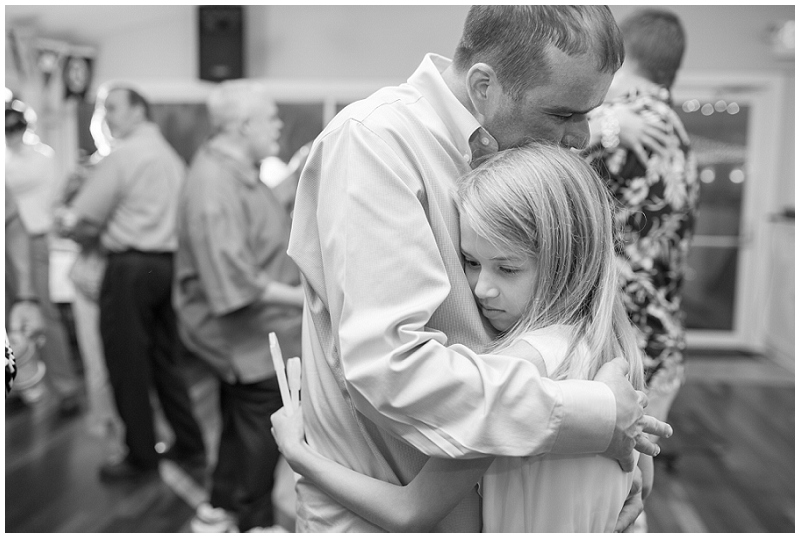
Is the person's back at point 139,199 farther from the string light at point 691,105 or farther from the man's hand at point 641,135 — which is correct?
the string light at point 691,105

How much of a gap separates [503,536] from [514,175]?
1.41ft

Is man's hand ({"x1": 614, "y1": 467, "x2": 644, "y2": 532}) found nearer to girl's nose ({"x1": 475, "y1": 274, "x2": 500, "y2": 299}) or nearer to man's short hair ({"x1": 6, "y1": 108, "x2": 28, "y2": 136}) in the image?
girl's nose ({"x1": 475, "y1": 274, "x2": 500, "y2": 299})

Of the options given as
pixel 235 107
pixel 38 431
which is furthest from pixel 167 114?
pixel 235 107

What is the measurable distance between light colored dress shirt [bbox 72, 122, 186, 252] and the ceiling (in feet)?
9.64

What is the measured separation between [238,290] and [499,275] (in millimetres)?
1490

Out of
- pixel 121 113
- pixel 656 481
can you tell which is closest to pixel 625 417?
pixel 656 481

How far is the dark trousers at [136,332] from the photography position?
2924 mm

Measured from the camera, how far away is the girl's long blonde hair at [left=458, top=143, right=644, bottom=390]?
85 centimetres

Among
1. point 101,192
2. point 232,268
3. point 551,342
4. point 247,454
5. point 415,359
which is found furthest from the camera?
point 101,192

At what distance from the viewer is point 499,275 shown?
2.88ft

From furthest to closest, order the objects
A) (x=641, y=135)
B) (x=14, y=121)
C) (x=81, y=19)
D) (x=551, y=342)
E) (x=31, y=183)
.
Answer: (x=81, y=19), (x=31, y=183), (x=14, y=121), (x=641, y=135), (x=551, y=342)

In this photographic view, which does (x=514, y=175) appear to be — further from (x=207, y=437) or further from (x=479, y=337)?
(x=207, y=437)

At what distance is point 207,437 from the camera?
347 centimetres

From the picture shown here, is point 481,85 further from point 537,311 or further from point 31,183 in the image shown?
point 31,183
